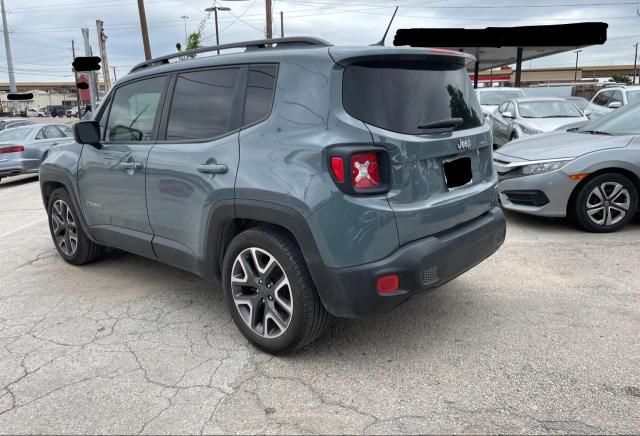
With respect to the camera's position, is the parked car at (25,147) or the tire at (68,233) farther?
the parked car at (25,147)

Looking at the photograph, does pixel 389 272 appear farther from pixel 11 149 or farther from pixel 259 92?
pixel 11 149

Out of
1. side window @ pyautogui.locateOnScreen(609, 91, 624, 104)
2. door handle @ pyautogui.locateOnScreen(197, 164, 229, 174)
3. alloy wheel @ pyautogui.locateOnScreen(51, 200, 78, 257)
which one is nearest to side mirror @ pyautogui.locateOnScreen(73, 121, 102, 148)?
alloy wheel @ pyautogui.locateOnScreen(51, 200, 78, 257)

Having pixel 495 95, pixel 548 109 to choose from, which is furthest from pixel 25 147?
pixel 495 95

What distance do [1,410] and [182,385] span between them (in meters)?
0.92

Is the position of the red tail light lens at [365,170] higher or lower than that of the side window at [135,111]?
lower

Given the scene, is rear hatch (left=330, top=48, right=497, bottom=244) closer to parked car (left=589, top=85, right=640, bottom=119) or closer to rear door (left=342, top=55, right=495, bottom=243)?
rear door (left=342, top=55, right=495, bottom=243)

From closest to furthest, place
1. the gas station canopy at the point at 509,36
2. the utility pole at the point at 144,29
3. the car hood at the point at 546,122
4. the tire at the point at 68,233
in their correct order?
the tire at the point at 68,233 < the car hood at the point at 546,122 < the utility pole at the point at 144,29 < the gas station canopy at the point at 509,36

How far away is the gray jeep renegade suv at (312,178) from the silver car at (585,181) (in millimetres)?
2376

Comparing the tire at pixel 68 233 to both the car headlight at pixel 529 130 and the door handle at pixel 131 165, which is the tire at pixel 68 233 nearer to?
the door handle at pixel 131 165

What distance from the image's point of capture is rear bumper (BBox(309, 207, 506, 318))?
2701 mm

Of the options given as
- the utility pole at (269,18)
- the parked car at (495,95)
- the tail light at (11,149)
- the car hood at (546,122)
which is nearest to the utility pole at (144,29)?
the utility pole at (269,18)

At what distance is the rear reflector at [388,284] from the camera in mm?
2711

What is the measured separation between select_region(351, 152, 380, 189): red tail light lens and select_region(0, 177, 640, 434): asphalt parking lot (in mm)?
1106

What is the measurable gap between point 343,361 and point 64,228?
341 cm
